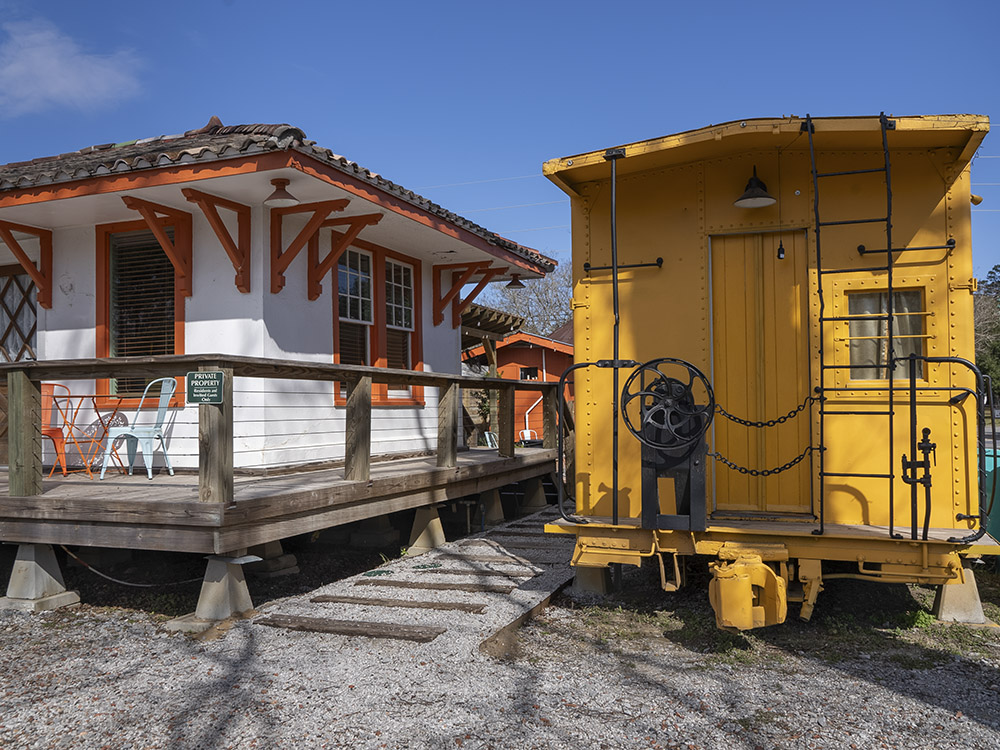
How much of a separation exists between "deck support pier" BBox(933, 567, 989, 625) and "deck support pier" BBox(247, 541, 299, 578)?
4857 mm

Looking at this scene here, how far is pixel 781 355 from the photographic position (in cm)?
530

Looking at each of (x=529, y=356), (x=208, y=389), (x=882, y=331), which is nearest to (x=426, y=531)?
(x=208, y=389)

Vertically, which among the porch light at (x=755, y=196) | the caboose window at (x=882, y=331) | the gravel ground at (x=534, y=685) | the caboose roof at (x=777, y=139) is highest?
the caboose roof at (x=777, y=139)

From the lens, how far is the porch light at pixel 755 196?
16.7 ft

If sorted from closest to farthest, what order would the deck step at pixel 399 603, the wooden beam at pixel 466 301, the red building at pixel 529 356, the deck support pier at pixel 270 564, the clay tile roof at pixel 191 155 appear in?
the deck step at pixel 399 603, the clay tile roof at pixel 191 155, the deck support pier at pixel 270 564, the wooden beam at pixel 466 301, the red building at pixel 529 356

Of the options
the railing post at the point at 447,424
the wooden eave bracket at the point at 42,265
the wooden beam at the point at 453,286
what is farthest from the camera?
the wooden beam at the point at 453,286

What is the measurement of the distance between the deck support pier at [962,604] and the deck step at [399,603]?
298cm

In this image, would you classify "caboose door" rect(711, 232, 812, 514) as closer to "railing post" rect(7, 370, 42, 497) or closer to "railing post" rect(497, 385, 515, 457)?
"railing post" rect(497, 385, 515, 457)

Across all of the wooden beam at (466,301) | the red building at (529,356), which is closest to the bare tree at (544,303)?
the red building at (529,356)

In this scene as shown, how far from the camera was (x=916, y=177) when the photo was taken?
4996mm

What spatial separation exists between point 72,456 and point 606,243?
18.9ft

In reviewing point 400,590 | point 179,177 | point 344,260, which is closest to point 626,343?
point 400,590

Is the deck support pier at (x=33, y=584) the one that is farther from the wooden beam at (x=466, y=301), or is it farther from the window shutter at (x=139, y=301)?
the wooden beam at (x=466, y=301)

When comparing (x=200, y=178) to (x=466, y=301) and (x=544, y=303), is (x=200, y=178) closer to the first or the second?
(x=466, y=301)
